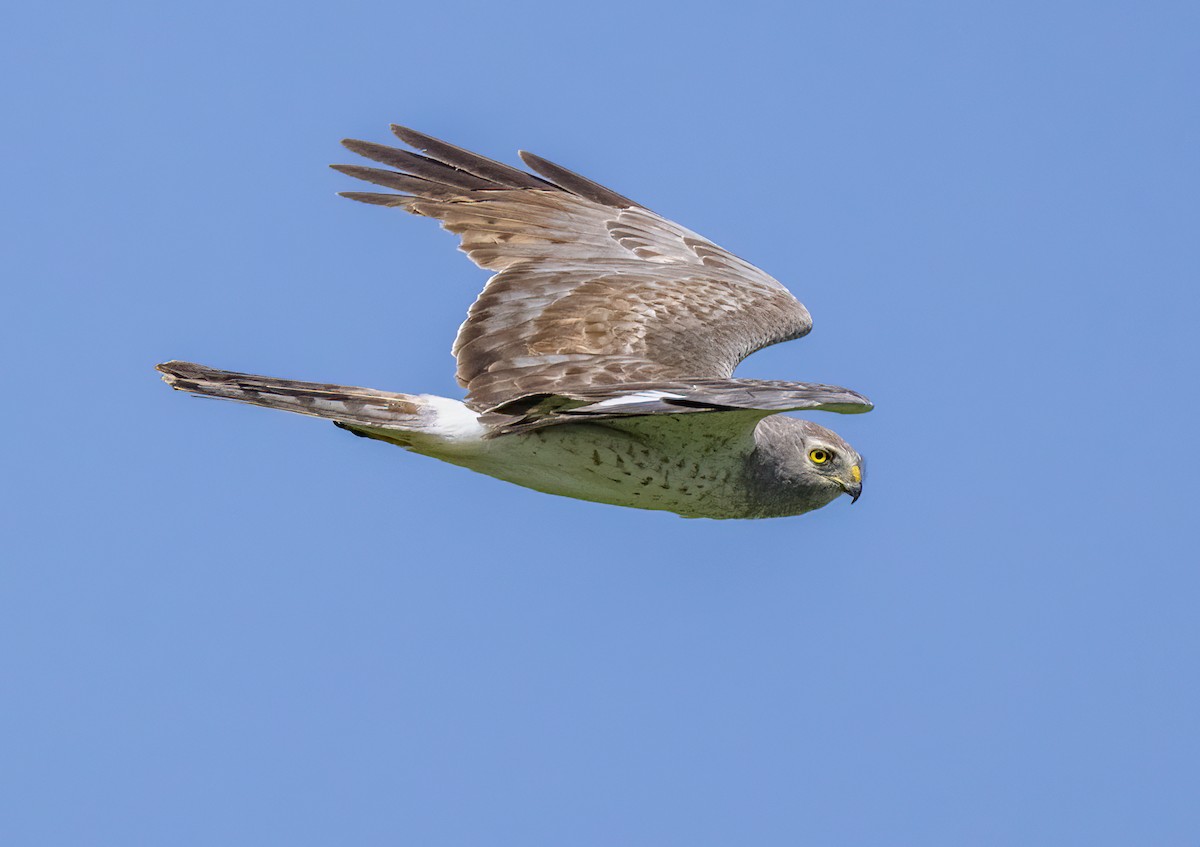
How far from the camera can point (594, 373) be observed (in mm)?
9539

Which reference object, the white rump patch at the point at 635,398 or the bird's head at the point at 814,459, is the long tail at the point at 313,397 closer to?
the white rump patch at the point at 635,398

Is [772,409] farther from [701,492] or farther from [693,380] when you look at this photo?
[701,492]

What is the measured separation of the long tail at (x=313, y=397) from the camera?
8.96 meters

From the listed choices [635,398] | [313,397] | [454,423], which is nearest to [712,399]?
[635,398]

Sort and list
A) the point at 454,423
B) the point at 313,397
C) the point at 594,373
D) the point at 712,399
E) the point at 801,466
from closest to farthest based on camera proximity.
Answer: the point at 712,399 < the point at 313,397 < the point at 454,423 < the point at 594,373 < the point at 801,466

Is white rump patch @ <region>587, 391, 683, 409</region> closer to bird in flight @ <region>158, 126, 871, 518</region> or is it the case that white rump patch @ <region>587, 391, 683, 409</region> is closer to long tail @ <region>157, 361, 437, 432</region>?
bird in flight @ <region>158, 126, 871, 518</region>

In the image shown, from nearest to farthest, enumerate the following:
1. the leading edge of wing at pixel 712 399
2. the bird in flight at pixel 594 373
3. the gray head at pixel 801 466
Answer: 1. the leading edge of wing at pixel 712 399
2. the bird in flight at pixel 594 373
3. the gray head at pixel 801 466

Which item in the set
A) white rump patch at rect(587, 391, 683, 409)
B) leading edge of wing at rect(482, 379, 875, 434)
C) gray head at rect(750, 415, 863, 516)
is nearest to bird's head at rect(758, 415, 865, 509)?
gray head at rect(750, 415, 863, 516)

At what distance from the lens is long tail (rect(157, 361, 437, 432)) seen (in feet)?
29.4

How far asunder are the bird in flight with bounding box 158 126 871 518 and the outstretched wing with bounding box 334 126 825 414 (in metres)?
0.01

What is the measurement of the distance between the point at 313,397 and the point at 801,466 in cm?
276

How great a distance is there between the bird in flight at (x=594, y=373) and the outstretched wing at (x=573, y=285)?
14 millimetres

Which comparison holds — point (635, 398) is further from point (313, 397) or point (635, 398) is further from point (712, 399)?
point (313, 397)

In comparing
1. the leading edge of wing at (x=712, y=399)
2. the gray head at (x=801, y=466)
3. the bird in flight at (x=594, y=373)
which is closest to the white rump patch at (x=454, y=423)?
the bird in flight at (x=594, y=373)
